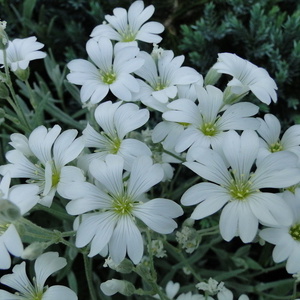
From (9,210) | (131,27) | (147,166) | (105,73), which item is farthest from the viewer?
(131,27)

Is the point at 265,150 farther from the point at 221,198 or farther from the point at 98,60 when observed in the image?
the point at 98,60

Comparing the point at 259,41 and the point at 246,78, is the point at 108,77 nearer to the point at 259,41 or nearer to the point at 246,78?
the point at 246,78

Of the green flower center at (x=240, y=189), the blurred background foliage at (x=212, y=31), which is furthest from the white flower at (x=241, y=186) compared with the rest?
the blurred background foliage at (x=212, y=31)

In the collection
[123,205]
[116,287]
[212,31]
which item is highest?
[212,31]

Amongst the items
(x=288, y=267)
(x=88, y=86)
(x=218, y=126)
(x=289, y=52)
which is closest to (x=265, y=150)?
(x=218, y=126)

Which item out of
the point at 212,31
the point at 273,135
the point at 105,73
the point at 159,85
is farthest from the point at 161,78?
the point at 212,31
